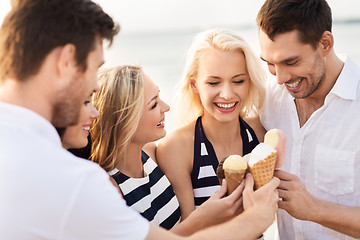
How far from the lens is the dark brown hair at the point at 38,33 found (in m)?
1.75

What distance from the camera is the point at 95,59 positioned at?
1.91 metres

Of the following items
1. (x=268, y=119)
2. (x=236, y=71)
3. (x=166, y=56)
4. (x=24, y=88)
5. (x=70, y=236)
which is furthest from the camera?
(x=166, y=56)

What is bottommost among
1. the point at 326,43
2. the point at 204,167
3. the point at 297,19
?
the point at 204,167

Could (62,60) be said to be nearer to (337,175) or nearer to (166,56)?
(337,175)

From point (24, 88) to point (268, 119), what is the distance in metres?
2.22

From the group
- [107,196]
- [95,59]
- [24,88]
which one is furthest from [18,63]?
[107,196]

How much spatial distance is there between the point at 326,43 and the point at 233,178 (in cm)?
141

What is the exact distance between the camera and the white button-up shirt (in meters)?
2.93

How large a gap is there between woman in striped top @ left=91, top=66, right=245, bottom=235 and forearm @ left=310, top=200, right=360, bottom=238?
98 centimetres

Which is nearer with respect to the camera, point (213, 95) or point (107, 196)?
point (107, 196)

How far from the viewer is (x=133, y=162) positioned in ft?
9.84

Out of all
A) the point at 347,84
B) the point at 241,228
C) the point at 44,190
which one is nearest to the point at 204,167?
the point at 241,228

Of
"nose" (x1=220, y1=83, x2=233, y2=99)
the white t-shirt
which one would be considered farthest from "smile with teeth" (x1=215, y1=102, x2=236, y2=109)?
the white t-shirt

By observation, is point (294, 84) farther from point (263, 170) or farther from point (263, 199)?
point (263, 199)
